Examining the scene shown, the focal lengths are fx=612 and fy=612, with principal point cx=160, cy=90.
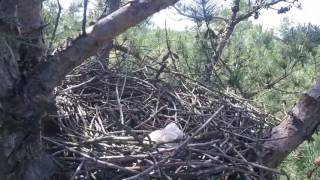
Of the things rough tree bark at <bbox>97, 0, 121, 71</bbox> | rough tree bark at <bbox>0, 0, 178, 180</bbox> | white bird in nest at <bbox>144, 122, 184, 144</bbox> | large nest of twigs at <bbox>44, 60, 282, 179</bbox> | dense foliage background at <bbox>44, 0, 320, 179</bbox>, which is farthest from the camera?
dense foliage background at <bbox>44, 0, 320, 179</bbox>

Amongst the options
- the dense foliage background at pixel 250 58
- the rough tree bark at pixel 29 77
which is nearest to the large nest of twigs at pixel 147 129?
the rough tree bark at pixel 29 77

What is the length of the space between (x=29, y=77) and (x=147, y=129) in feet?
→ 2.40

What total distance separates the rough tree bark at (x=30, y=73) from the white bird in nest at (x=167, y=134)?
19.5 inches

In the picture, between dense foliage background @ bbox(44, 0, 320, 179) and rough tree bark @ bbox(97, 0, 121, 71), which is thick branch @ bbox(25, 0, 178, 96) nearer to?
rough tree bark @ bbox(97, 0, 121, 71)

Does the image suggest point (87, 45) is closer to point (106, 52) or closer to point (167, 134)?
point (167, 134)

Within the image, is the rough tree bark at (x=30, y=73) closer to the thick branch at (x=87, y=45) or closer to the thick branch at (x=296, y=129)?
the thick branch at (x=87, y=45)

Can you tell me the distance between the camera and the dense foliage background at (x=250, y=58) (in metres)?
3.51

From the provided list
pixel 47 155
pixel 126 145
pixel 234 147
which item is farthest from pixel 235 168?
pixel 47 155

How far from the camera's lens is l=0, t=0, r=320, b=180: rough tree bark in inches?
79.7

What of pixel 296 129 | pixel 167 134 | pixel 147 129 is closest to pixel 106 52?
pixel 147 129

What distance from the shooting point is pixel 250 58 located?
13.6ft

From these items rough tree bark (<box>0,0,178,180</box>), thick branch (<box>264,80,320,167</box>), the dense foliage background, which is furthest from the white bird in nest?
the dense foliage background

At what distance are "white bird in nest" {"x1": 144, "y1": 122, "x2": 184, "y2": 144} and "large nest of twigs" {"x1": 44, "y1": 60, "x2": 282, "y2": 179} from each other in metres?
0.04

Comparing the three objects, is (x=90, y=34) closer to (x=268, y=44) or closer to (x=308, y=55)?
(x=308, y=55)
